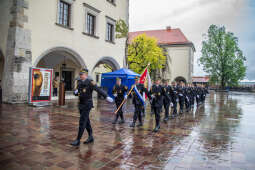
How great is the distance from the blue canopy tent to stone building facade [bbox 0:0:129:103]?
216cm

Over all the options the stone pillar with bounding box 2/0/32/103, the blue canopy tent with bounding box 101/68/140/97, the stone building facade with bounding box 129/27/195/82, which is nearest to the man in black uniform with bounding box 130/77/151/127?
the blue canopy tent with bounding box 101/68/140/97

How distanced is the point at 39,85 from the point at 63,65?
28.5 feet

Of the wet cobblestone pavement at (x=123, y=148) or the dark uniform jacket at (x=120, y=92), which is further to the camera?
the dark uniform jacket at (x=120, y=92)

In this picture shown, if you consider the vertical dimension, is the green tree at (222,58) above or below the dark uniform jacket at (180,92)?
above

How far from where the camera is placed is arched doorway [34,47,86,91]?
17.6m

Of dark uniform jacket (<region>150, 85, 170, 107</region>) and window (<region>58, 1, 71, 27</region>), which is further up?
window (<region>58, 1, 71, 27</region>)

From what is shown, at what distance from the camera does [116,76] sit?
50.9 ft

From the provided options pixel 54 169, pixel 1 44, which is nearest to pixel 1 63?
pixel 1 44

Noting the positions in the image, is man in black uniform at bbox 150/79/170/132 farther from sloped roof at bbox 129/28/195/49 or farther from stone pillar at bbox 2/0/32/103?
sloped roof at bbox 129/28/195/49

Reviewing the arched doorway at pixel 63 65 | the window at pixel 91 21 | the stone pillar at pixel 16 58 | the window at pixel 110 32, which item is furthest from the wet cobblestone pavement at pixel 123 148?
the window at pixel 110 32

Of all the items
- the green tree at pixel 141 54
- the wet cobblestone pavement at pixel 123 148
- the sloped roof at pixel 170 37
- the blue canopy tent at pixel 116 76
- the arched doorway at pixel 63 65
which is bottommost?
the wet cobblestone pavement at pixel 123 148

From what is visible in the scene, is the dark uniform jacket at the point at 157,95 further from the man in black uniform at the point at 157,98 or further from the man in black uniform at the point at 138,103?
the man in black uniform at the point at 138,103

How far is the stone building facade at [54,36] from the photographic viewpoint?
38.0 ft

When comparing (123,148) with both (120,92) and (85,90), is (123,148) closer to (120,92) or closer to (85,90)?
(85,90)
